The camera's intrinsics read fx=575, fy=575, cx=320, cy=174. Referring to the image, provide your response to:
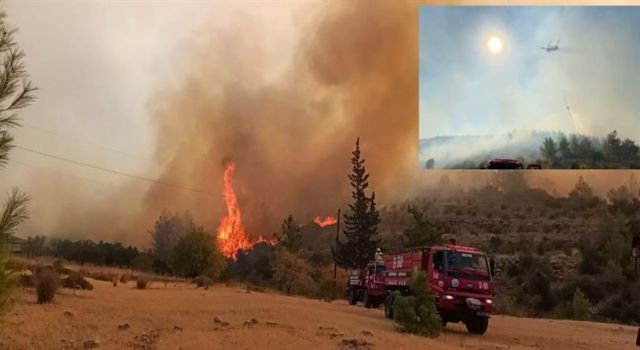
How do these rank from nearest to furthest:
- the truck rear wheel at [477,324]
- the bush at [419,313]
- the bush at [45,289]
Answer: the bush at [419,313] → the bush at [45,289] → the truck rear wheel at [477,324]

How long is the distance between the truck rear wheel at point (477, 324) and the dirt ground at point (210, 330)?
0.89 feet

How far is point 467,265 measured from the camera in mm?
14258

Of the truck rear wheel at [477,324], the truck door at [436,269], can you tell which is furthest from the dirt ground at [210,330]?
the truck door at [436,269]

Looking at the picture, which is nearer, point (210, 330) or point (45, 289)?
point (210, 330)

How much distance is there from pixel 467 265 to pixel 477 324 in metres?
1.57

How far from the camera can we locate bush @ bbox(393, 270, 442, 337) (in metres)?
12.2

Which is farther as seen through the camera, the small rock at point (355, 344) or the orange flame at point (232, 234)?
the orange flame at point (232, 234)

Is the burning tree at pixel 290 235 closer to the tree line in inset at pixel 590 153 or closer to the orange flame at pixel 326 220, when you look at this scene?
the orange flame at pixel 326 220

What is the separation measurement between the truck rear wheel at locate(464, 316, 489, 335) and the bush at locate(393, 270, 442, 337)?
233 cm

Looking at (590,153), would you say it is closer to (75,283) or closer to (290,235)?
(290,235)

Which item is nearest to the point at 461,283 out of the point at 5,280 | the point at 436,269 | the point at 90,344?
the point at 436,269

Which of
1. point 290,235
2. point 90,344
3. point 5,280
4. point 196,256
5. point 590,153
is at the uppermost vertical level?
point 590,153

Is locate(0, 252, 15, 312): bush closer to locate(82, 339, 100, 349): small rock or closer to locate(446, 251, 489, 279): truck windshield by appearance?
locate(82, 339, 100, 349): small rock

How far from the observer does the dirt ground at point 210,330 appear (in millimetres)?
9341
